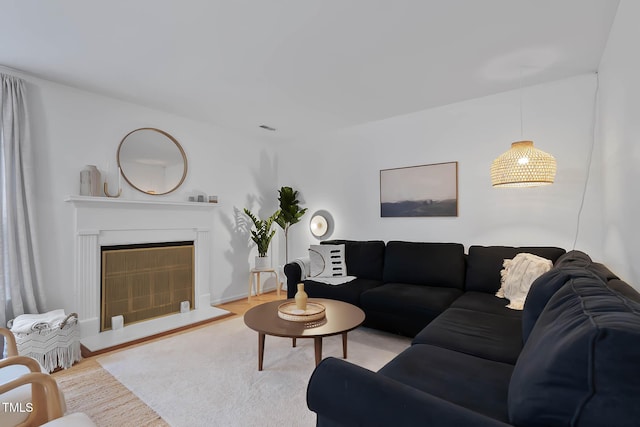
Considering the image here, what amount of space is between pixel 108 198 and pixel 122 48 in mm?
1581

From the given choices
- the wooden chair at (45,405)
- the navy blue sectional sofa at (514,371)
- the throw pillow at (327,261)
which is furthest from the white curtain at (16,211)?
the navy blue sectional sofa at (514,371)

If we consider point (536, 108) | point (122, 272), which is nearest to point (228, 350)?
point (122, 272)

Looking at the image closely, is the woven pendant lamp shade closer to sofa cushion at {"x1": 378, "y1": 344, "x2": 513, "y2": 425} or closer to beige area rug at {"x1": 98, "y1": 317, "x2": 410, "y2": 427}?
sofa cushion at {"x1": 378, "y1": 344, "x2": 513, "y2": 425}

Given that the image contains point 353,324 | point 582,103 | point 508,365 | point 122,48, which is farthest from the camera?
point 582,103

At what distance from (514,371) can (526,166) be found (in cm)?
199

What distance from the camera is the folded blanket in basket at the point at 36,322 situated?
2428mm

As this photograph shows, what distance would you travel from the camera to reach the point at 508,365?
1.57 meters

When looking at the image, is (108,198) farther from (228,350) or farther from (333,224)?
(333,224)

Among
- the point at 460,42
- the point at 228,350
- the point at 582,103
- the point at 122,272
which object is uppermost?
the point at 460,42

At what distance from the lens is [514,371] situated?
3.71 ft

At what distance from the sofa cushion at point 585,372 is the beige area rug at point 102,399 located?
6.38 ft

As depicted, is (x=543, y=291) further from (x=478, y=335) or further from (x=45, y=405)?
(x=45, y=405)

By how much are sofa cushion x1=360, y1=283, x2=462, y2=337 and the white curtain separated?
3064 mm

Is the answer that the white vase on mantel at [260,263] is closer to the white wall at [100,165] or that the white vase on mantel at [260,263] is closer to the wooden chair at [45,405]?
the white wall at [100,165]
